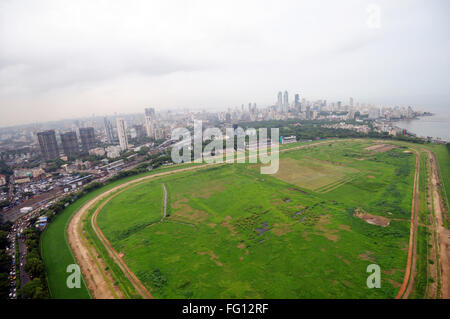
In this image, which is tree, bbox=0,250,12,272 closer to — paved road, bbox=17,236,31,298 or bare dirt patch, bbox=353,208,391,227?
paved road, bbox=17,236,31,298

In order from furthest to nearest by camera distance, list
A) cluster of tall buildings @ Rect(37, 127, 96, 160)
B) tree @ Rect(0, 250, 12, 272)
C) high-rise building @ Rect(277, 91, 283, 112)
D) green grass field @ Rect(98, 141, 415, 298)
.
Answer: high-rise building @ Rect(277, 91, 283, 112), cluster of tall buildings @ Rect(37, 127, 96, 160), tree @ Rect(0, 250, 12, 272), green grass field @ Rect(98, 141, 415, 298)

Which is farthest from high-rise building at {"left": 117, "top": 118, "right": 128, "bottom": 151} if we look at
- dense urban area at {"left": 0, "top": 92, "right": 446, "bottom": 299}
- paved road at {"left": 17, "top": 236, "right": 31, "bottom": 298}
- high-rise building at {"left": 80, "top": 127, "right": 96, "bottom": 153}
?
paved road at {"left": 17, "top": 236, "right": 31, "bottom": 298}

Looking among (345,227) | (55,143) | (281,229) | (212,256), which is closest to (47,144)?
(55,143)

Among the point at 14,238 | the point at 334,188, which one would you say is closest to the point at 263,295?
the point at 334,188

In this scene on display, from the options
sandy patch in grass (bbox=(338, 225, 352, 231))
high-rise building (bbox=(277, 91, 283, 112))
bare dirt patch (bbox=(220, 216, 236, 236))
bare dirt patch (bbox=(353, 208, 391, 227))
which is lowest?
bare dirt patch (bbox=(220, 216, 236, 236))

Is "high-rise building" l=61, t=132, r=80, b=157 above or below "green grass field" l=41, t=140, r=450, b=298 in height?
above

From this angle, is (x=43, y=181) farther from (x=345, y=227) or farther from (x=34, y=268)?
(x=345, y=227)

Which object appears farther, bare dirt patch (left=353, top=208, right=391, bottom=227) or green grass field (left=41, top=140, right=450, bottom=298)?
bare dirt patch (left=353, top=208, right=391, bottom=227)

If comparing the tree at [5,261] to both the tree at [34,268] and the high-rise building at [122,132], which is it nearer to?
the tree at [34,268]
